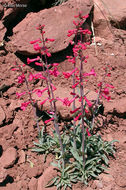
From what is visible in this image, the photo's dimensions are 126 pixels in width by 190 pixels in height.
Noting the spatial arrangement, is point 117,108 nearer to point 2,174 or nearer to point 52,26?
point 2,174

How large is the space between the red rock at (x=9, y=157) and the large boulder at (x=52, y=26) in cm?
311

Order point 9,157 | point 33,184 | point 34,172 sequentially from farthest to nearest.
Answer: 1. point 9,157
2. point 34,172
3. point 33,184

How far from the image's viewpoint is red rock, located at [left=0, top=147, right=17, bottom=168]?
4996 millimetres

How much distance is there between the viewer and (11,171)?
4992mm

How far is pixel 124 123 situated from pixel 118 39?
11.9 feet

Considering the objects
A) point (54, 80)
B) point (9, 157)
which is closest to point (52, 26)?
point (54, 80)

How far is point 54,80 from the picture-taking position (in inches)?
265

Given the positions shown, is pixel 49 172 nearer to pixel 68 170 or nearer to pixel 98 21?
pixel 68 170

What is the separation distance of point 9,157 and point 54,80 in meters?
2.76

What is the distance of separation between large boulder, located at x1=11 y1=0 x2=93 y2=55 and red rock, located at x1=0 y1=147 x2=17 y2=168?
3.11 meters

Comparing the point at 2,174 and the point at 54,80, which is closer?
the point at 2,174

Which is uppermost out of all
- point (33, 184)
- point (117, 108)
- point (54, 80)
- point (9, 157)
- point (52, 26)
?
point (52, 26)

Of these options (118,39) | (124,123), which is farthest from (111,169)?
(118,39)

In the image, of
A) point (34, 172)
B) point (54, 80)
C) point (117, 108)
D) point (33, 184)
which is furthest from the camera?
point (54, 80)
